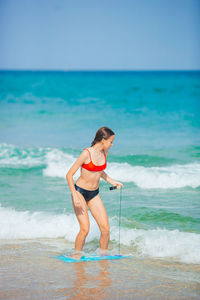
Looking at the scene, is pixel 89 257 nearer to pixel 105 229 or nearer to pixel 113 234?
pixel 105 229

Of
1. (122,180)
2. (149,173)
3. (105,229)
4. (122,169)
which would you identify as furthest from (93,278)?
(122,169)

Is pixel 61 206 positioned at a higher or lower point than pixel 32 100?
lower

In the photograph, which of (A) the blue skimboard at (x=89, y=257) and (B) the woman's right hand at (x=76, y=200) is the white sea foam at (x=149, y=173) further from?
(B) the woman's right hand at (x=76, y=200)

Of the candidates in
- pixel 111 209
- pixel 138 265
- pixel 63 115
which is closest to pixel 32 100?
pixel 63 115

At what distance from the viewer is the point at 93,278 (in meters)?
4.91

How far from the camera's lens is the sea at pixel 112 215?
4785 mm

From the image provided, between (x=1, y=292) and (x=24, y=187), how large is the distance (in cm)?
611

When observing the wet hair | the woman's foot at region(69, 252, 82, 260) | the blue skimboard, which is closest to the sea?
the blue skimboard

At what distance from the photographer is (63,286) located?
15.2ft

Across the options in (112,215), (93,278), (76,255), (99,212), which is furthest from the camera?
(112,215)

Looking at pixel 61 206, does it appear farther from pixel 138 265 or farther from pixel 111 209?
pixel 138 265

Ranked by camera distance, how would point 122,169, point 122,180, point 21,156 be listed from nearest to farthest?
1. point 122,180
2. point 122,169
3. point 21,156

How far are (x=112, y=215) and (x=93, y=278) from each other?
3.33 m

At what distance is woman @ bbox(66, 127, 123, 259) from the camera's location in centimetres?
538
